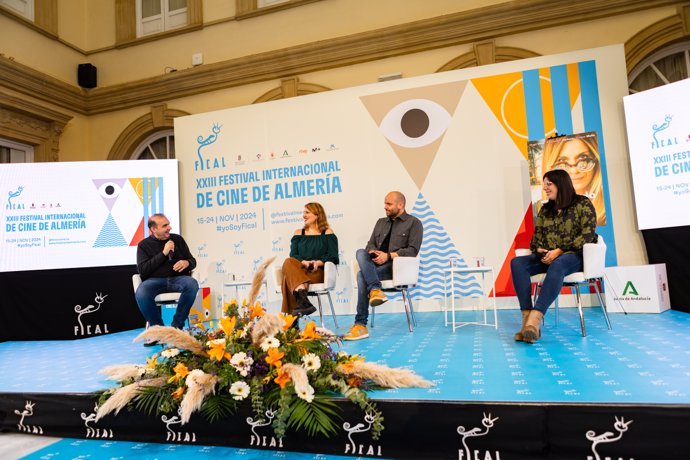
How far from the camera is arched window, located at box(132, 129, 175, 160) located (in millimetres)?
7484

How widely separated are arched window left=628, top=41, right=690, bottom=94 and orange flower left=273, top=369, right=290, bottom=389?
215 inches

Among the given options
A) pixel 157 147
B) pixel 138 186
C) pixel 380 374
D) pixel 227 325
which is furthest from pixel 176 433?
pixel 157 147

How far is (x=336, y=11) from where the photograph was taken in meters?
6.51

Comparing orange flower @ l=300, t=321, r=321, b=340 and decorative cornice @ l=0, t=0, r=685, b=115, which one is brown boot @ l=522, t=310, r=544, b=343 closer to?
orange flower @ l=300, t=321, r=321, b=340

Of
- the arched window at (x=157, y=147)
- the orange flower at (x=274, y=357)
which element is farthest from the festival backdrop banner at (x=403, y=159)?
the orange flower at (x=274, y=357)

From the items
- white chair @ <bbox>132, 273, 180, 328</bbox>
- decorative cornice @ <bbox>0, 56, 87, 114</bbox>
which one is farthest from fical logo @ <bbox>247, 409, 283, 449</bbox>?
decorative cornice @ <bbox>0, 56, 87, 114</bbox>

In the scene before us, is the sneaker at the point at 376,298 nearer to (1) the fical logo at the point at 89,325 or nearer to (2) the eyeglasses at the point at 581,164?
(2) the eyeglasses at the point at 581,164

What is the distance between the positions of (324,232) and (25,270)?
2.94 metres

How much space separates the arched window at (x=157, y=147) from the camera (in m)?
7.48

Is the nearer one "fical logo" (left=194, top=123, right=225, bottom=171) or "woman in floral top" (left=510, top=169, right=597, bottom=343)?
"woman in floral top" (left=510, top=169, right=597, bottom=343)

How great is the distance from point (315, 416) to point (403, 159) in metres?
4.03

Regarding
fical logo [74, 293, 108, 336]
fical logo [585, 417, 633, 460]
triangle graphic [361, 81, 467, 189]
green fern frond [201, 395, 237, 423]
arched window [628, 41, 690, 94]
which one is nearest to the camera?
fical logo [585, 417, 633, 460]

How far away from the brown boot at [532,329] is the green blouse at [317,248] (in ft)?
5.60

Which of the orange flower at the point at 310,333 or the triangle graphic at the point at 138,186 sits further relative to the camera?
the triangle graphic at the point at 138,186
